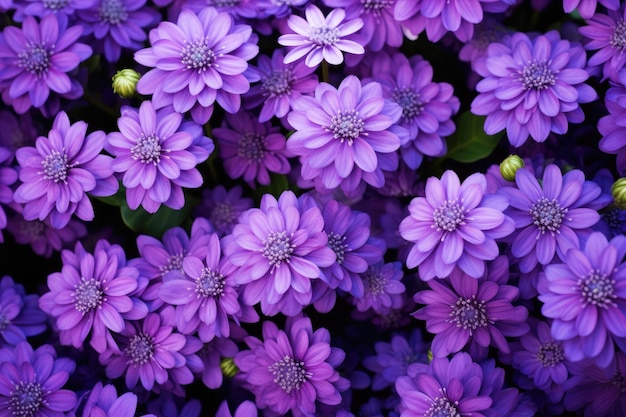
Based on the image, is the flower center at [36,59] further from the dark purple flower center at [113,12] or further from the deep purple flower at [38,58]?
the dark purple flower center at [113,12]

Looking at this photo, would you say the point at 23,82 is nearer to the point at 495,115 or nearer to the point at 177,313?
the point at 177,313

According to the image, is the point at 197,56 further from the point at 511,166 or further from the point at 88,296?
the point at 511,166

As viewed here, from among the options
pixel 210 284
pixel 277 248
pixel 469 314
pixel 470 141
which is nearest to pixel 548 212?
pixel 469 314

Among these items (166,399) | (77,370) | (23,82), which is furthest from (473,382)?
(23,82)

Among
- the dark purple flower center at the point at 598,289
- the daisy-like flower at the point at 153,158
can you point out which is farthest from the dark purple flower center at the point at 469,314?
the daisy-like flower at the point at 153,158

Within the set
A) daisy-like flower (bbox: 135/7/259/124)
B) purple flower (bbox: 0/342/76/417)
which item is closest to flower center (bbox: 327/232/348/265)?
daisy-like flower (bbox: 135/7/259/124)

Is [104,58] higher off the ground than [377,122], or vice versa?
[377,122]
